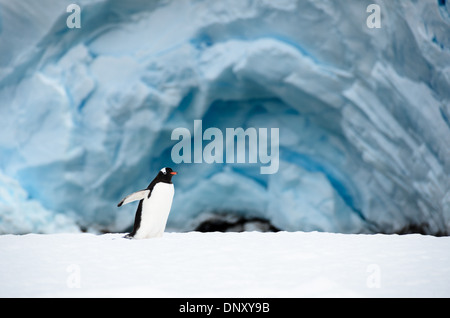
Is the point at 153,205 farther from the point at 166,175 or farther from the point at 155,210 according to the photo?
the point at 166,175

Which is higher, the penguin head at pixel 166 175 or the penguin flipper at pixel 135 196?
the penguin head at pixel 166 175

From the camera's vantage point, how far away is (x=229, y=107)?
363 cm

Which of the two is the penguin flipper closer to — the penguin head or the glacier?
the penguin head

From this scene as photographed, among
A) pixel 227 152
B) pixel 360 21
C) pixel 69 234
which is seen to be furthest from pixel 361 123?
pixel 69 234

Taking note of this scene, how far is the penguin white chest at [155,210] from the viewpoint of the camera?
10.00 feet

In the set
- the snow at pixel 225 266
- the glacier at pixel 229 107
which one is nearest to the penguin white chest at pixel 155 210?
the snow at pixel 225 266

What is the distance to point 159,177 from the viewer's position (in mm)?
3139

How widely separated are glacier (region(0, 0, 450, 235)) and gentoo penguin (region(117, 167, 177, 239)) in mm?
436

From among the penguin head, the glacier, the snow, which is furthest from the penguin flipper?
the glacier

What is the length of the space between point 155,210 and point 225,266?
0.96m

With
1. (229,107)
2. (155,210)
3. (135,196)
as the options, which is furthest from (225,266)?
(229,107)

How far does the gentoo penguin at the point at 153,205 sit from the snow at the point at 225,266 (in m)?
0.11

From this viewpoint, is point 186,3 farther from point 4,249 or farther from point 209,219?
point 4,249

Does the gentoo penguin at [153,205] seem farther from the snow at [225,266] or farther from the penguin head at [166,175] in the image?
the snow at [225,266]
